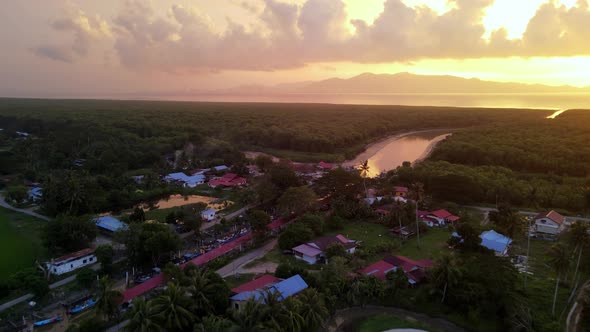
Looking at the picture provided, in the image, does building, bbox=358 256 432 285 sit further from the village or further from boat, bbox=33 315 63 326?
boat, bbox=33 315 63 326

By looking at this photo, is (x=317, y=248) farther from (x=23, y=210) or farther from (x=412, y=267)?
(x=23, y=210)

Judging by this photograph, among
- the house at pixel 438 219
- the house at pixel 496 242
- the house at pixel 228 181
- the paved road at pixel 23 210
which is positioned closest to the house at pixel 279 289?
the house at pixel 496 242

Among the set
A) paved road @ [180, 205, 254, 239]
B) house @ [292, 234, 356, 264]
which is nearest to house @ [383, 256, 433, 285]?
house @ [292, 234, 356, 264]

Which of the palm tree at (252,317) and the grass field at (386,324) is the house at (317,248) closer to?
the grass field at (386,324)

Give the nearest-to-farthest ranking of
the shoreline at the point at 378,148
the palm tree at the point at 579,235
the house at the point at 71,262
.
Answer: the palm tree at the point at 579,235 < the house at the point at 71,262 < the shoreline at the point at 378,148

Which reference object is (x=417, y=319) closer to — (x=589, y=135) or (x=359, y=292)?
(x=359, y=292)
